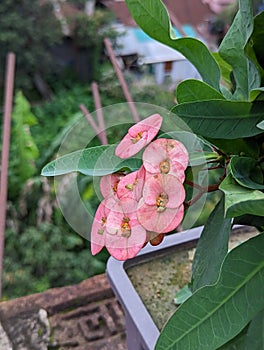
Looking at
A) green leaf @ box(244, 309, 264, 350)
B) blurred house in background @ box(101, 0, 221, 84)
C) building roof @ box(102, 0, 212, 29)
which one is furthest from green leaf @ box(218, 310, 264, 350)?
building roof @ box(102, 0, 212, 29)

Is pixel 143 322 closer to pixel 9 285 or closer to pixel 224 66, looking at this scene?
pixel 224 66

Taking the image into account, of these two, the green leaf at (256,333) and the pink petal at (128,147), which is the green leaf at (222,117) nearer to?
the pink petal at (128,147)

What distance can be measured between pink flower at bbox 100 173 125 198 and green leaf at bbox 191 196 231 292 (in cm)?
11

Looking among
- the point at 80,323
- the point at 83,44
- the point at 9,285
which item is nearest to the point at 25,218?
the point at 9,285

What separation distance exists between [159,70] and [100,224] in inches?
102

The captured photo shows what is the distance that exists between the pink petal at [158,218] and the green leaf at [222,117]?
3.6 inches

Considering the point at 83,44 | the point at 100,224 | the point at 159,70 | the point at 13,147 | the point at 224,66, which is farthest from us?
the point at 83,44

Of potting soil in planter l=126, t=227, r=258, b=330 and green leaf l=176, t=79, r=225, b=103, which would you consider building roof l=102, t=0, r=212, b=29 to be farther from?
green leaf l=176, t=79, r=225, b=103

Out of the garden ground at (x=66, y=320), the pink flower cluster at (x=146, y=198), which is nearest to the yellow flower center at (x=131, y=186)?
the pink flower cluster at (x=146, y=198)

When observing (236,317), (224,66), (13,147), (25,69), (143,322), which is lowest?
(25,69)

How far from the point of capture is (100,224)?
419mm

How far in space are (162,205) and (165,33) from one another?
0.17 m

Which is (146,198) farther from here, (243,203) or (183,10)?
(183,10)

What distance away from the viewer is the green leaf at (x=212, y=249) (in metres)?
0.47
